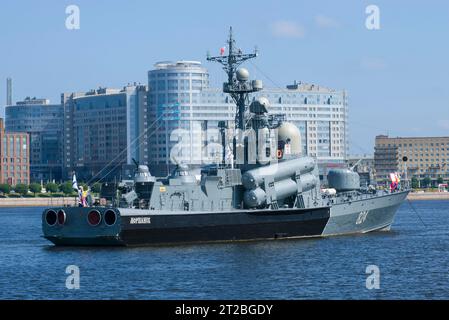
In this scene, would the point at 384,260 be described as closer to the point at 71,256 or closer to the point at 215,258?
the point at 215,258

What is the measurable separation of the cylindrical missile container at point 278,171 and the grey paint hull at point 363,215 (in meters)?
3.15

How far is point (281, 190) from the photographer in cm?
5962

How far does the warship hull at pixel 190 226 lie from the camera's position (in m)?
53.0

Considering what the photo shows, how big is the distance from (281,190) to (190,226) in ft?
24.4

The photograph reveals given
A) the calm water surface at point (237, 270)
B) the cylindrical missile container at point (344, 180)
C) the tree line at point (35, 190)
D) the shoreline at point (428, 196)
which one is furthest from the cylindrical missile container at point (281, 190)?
the shoreline at point (428, 196)

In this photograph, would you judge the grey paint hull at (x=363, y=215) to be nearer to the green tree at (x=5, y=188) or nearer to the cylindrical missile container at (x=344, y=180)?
the cylindrical missile container at (x=344, y=180)

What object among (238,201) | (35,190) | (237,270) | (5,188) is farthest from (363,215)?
(35,190)

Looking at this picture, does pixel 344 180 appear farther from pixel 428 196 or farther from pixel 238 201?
pixel 428 196

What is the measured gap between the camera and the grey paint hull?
6216 cm

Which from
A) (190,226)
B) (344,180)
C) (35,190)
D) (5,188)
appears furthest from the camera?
(35,190)
